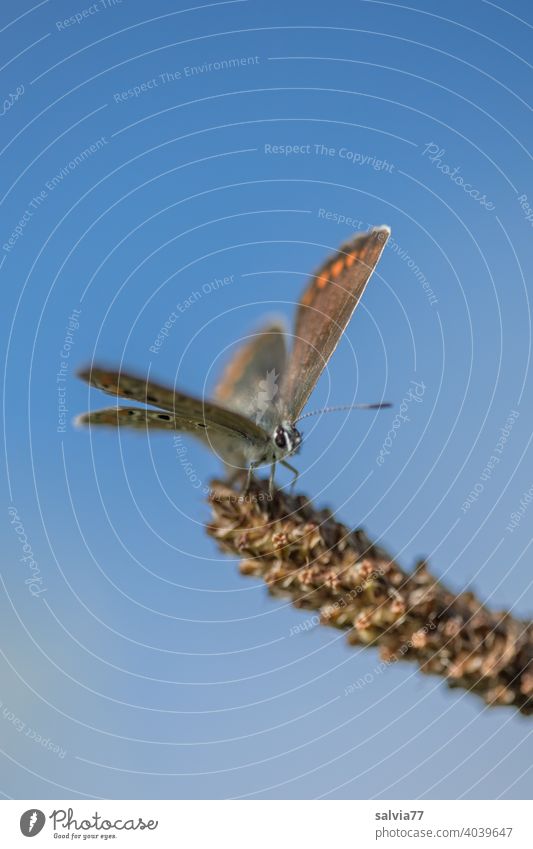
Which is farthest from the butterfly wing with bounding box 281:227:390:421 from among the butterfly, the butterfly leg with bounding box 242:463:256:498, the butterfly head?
the butterfly leg with bounding box 242:463:256:498

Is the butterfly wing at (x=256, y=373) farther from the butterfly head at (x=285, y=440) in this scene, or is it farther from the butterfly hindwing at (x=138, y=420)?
the butterfly hindwing at (x=138, y=420)

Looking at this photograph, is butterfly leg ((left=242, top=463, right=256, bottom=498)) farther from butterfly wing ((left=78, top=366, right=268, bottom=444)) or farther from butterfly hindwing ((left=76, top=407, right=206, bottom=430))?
butterfly hindwing ((left=76, top=407, right=206, bottom=430))

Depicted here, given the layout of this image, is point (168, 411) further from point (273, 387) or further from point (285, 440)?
point (273, 387)

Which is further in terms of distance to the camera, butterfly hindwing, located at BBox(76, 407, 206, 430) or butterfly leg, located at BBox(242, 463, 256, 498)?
butterfly hindwing, located at BBox(76, 407, 206, 430)

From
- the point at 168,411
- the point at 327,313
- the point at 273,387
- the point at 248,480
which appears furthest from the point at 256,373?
the point at 248,480

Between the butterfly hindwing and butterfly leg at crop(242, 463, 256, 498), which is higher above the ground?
the butterfly hindwing
